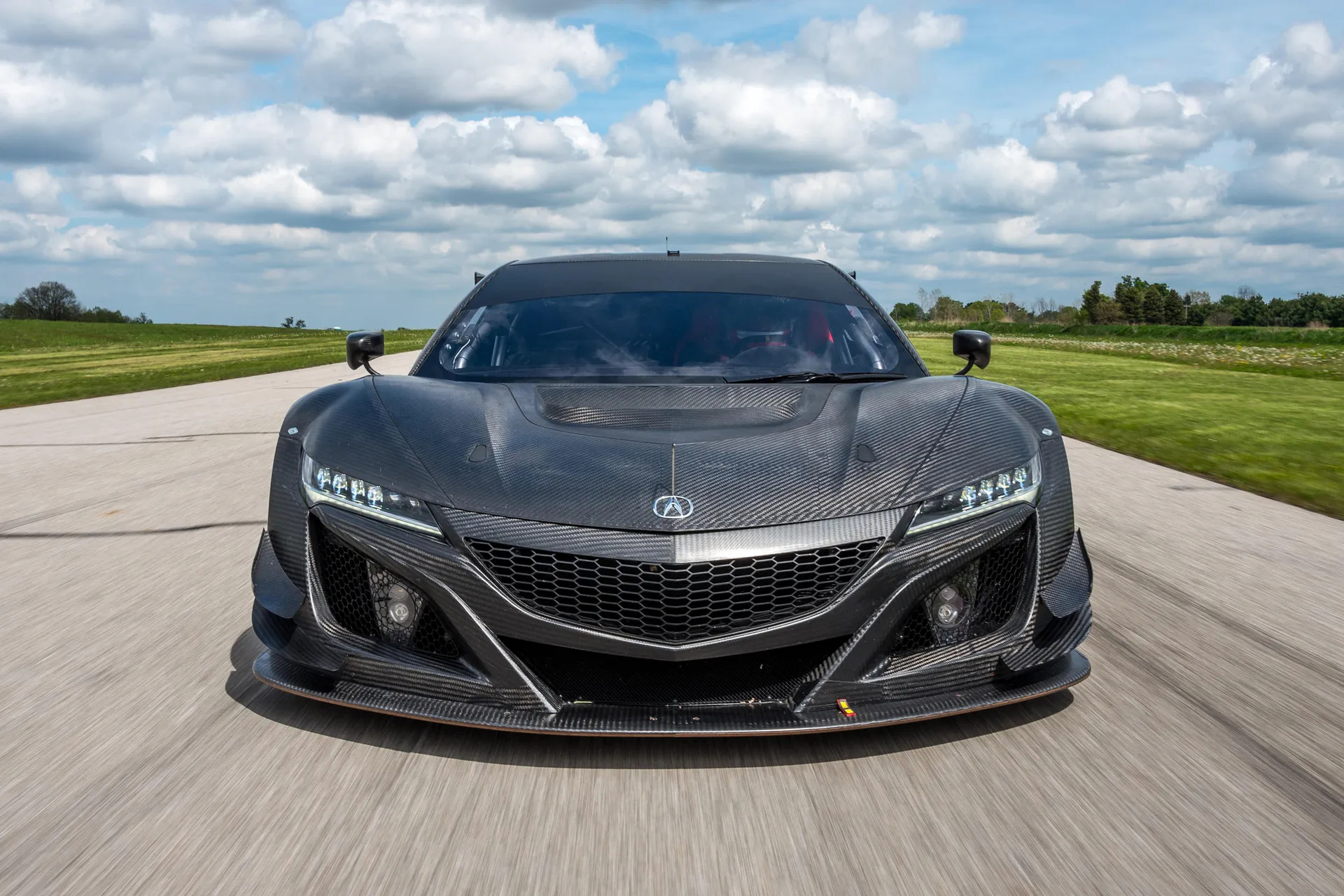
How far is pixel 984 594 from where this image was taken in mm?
3084

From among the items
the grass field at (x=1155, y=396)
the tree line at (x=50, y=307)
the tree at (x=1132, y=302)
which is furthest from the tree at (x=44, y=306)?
the tree at (x=1132, y=302)

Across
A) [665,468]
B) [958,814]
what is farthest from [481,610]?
[958,814]

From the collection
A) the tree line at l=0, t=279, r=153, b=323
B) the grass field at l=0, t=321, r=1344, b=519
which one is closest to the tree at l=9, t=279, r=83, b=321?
the tree line at l=0, t=279, r=153, b=323

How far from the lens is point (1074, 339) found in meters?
56.9

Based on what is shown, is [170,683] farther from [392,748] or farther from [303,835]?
[303,835]

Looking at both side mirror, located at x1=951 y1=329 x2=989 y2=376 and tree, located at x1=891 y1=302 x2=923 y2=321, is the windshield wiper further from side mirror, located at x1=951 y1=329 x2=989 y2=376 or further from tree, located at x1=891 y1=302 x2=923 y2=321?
tree, located at x1=891 y1=302 x2=923 y2=321

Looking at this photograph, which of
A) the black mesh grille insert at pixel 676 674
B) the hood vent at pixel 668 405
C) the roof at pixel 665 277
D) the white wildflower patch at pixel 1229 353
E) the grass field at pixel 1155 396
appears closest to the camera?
the black mesh grille insert at pixel 676 674

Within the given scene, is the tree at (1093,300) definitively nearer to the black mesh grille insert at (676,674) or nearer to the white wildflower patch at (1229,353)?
the white wildflower patch at (1229,353)

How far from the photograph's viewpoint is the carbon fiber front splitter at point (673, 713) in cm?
271

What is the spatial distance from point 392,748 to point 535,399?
1.17 metres

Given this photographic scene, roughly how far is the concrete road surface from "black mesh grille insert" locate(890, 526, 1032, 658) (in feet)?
0.88

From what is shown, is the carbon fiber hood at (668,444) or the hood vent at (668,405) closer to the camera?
the carbon fiber hood at (668,444)

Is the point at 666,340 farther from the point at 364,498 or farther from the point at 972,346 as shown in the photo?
the point at 364,498

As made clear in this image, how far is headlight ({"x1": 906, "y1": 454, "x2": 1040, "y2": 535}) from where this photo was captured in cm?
303
